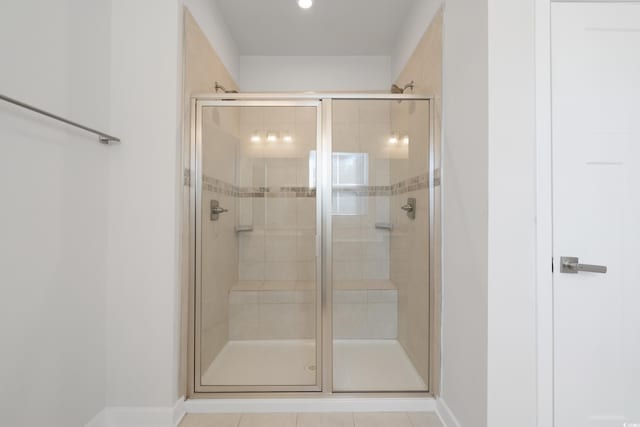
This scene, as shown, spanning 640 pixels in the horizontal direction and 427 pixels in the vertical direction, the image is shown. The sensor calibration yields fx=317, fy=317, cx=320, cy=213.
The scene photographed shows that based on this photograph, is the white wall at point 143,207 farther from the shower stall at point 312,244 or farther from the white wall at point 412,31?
the white wall at point 412,31

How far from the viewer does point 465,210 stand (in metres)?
1.51

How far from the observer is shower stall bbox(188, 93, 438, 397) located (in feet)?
6.27

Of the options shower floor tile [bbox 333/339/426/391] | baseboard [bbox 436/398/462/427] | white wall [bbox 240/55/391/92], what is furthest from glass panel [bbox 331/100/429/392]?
white wall [bbox 240/55/391/92]

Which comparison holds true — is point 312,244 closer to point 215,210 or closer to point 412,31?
point 215,210

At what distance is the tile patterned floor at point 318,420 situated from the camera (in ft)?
5.55

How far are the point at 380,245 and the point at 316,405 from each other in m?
1.01

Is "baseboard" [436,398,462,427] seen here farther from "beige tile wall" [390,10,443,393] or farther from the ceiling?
the ceiling

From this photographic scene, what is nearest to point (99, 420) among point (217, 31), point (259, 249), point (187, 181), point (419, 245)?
point (259, 249)
